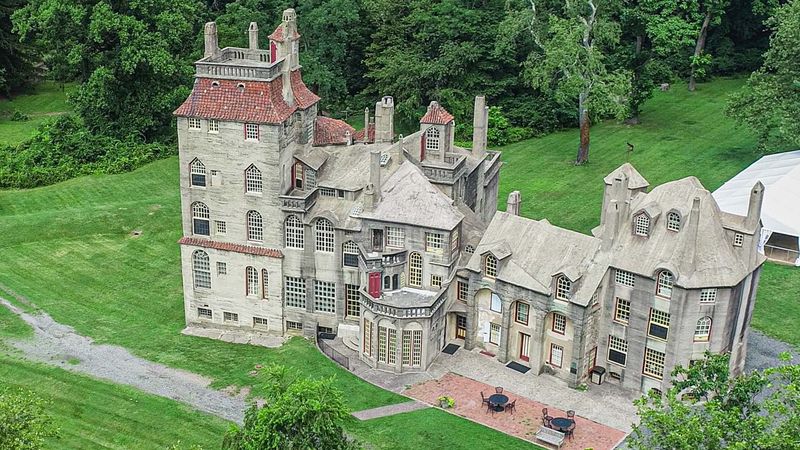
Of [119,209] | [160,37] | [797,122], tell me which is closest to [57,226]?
[119,209]

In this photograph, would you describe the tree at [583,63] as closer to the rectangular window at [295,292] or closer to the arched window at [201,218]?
the rectangular window at [295,292]

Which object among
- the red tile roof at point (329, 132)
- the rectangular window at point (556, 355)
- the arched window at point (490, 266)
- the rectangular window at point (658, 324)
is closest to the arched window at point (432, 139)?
the red tile roof at point (329, 132)

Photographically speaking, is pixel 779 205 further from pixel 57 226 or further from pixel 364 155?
pixel 57 226

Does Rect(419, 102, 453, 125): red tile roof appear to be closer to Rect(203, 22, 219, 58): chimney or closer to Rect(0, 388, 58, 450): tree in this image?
Rect(203, 22, 219, 58): chimney

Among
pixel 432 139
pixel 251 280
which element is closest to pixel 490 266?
pixel 432 139

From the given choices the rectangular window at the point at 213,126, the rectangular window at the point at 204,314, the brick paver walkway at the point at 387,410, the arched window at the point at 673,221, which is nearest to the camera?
the arched window at the point at 673,221

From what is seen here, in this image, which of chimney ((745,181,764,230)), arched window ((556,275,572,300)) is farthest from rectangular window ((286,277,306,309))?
chimney ((745,181,764,230))
